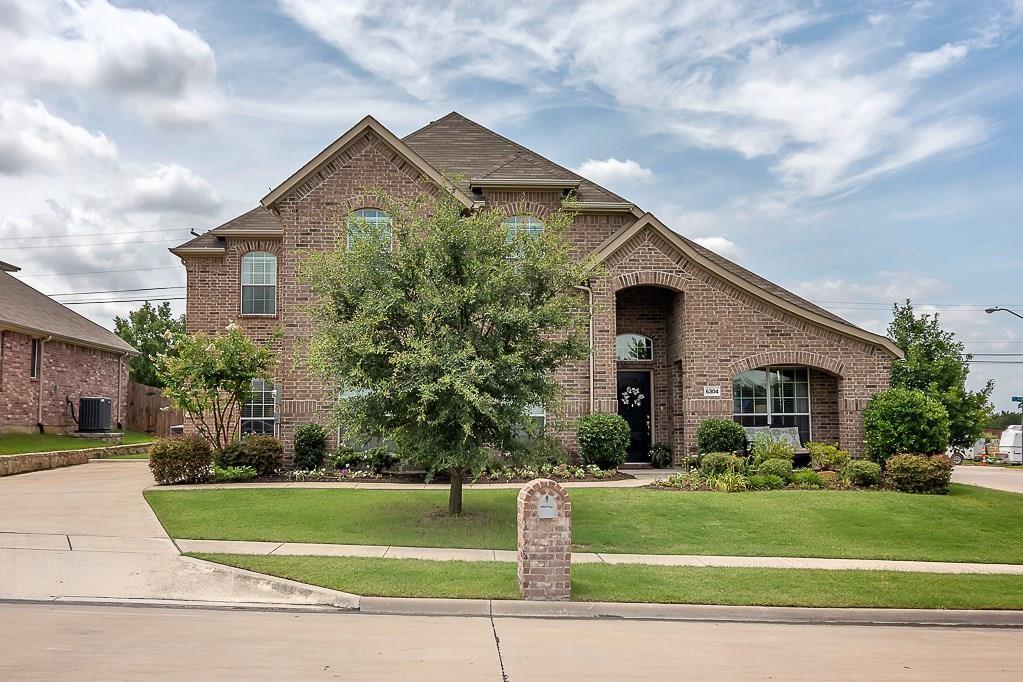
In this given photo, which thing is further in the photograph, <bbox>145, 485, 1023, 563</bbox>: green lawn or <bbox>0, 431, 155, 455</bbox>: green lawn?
<bbox>0, 431, 155, 455</bbox>: green lawn

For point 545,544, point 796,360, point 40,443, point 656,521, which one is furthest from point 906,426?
point 40,443

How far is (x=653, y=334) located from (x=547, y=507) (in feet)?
44.9

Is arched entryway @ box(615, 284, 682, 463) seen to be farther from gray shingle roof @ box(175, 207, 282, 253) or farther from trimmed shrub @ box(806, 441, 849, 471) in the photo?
gray shingle roof @ box(175, 207, 282, 253)

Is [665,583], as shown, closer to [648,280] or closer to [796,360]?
[648,280]

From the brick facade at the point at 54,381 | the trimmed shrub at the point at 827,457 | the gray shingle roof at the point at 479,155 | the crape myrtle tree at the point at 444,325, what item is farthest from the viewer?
the brick facade at the point at 54,381

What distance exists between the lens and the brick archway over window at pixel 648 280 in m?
20.1

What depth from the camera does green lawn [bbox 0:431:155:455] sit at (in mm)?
23020

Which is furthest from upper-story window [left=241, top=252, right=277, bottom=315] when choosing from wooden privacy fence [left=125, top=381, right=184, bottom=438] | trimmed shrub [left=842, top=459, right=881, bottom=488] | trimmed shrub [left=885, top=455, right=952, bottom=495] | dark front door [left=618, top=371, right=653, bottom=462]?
wooden privacy fence [left=125, top=381, right=184, bottom=438]

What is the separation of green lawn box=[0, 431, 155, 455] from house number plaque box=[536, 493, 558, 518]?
Result: 18919 mm

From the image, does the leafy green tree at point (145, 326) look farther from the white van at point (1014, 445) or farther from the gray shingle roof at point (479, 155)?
the white van at point (1014, 445)

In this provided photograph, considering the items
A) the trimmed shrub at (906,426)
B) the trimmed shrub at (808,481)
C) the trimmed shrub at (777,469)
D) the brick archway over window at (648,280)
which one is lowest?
the trimmed shrub at (808,481)

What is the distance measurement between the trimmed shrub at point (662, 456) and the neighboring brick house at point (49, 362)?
2026cm

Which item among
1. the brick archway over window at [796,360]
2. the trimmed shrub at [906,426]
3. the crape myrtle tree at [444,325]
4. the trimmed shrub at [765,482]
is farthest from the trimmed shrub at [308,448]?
the trimmed shrub at [906,426]

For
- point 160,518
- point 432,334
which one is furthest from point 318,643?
point 160,518
